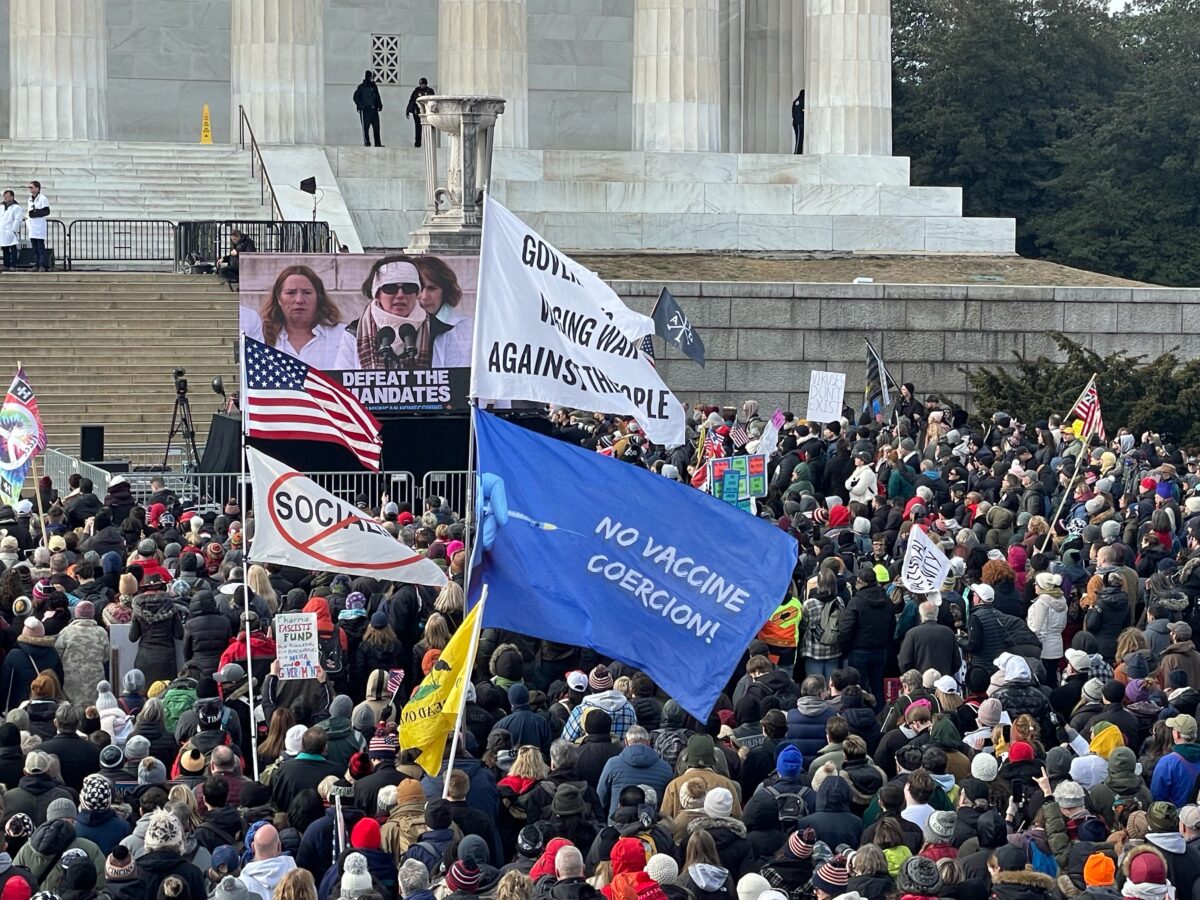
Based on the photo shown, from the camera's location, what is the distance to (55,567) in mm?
19078

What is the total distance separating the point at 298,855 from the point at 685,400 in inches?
1024

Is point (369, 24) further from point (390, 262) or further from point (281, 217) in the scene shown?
point (390, 262)

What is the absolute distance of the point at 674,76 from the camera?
47250mm

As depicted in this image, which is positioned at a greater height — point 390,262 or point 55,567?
point 390,262

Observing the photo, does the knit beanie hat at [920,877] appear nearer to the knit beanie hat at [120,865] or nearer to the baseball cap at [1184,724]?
the baseball cap at [1184,724]

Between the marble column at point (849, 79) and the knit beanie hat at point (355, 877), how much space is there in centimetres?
3749

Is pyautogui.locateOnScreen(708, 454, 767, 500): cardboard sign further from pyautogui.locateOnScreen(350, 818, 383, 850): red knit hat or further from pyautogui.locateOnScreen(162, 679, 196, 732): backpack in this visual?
pyautogui.locateOnScreen(350, 818, 383, 850): red knit hat

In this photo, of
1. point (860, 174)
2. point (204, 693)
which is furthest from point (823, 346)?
point (204, 693)

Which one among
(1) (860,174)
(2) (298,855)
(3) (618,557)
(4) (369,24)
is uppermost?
(4) (369,24)

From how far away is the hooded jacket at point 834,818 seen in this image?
1302 centimetres

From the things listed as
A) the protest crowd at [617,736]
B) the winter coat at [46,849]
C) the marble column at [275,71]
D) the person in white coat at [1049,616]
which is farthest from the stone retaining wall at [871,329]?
the winter coat at [46,849]

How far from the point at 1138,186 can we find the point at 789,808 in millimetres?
52057

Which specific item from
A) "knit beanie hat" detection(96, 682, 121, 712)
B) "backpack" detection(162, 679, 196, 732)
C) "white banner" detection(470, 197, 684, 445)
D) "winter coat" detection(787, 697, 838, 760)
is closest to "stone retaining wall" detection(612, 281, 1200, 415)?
"white banner" detection(470, 197, 684, 445)

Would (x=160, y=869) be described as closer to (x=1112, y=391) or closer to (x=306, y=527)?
(x=306, y=527)
